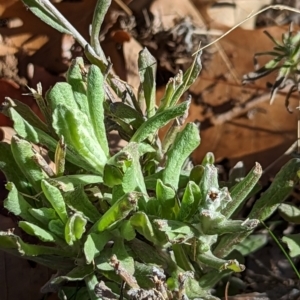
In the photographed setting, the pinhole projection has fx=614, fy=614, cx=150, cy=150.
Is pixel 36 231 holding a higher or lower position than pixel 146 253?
higher

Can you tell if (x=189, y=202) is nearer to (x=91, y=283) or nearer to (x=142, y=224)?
(x=142, y=224)

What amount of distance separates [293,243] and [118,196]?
1.92 ft

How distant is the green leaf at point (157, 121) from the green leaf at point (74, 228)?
0.95 ft

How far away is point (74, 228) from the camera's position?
156 cm

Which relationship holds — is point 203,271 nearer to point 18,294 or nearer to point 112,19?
point 18,294

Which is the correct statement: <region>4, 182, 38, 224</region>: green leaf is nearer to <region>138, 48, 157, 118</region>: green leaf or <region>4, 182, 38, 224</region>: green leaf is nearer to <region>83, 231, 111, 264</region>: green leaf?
<region>83, 231, 111, 264</region>: green leaf

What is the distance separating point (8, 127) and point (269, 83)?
1.00 metres

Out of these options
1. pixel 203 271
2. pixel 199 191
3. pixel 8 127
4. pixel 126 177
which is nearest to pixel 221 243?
pixel 203 271

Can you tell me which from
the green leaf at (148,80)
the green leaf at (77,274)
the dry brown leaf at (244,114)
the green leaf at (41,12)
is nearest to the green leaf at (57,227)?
the green leaf at (77,274)

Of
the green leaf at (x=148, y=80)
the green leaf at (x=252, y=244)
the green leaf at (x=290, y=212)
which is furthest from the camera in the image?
the green leaf at (x=252, y=244)

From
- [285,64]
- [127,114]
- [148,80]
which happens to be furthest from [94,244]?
[285,64]

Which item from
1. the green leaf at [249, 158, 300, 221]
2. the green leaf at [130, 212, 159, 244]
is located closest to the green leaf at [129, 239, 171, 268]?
the green leaf at [130, 212, 159, 244]

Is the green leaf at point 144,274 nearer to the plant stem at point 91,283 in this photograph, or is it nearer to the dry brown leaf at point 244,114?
the plant stem at point 91,283

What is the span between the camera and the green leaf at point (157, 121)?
161 centimetres
